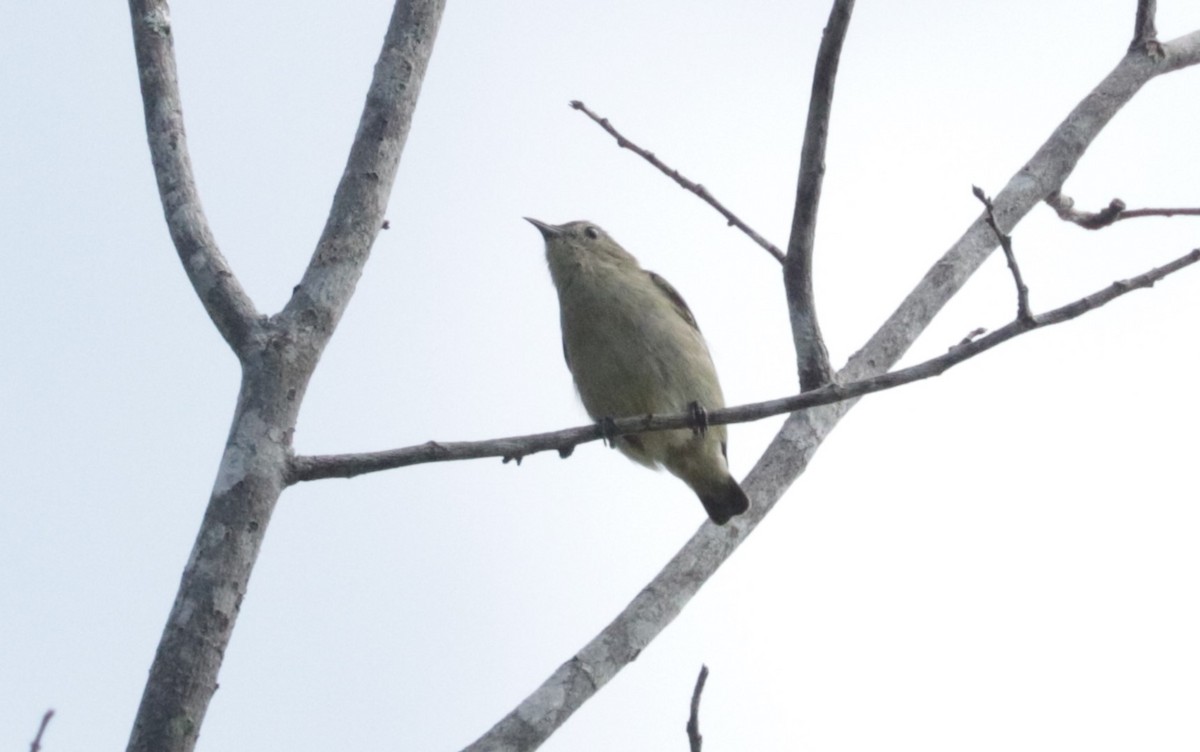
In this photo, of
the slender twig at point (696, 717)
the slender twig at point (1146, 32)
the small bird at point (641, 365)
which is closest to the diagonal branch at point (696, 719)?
the slender twig at point (696, 717)

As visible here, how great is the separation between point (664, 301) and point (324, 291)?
379cm

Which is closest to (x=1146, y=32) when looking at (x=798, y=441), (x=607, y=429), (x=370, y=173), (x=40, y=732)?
(x=798, y=441)

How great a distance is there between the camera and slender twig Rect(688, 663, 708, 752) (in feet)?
10.9

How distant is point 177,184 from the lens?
414 centimetres

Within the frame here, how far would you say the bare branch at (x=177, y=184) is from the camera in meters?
3.77

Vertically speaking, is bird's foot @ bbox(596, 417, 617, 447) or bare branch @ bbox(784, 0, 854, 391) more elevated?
bare branch @ bbox(784, 0, 854, 391)

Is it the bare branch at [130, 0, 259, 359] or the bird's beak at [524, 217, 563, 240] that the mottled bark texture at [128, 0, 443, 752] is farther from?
the bird's beak at [524, 217, 563, 240]

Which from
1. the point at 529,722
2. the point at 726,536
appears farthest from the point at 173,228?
the point at 726,536

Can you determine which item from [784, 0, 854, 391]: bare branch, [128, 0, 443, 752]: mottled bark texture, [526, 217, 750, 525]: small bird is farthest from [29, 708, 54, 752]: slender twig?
[526, 217, 750, 525]: small bird

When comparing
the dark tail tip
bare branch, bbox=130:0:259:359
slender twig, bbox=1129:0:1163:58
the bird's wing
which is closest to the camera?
bare branch, bbox=130:0:259:359

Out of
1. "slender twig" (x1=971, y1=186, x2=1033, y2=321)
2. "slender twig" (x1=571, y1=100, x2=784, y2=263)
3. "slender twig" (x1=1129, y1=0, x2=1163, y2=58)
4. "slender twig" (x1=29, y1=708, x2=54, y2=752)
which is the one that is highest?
"slender twig" (x1=1129, y1=0, x2=1163, y2=58)

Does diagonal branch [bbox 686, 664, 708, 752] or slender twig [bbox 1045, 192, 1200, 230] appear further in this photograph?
slender twig [bbox 1045, 192, 1200, 230]

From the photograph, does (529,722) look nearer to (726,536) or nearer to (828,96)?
(726,536)

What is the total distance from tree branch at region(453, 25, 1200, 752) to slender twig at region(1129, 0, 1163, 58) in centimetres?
5
